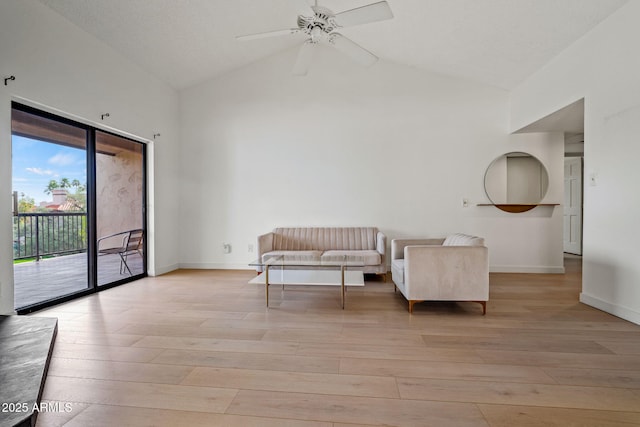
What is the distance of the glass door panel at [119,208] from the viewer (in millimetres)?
3818

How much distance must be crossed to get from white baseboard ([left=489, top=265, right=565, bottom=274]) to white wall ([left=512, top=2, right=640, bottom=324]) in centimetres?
153

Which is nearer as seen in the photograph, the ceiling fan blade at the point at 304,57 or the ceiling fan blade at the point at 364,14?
the ceiling fan blade at the point at 364,14

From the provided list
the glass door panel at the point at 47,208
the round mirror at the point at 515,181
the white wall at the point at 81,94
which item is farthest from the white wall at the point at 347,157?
the glass door panel at the point at 47,208

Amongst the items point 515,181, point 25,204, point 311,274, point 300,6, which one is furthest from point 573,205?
point 25,204

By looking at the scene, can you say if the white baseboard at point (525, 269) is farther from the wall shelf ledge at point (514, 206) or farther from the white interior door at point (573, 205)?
the white interior door at point (573, 205)

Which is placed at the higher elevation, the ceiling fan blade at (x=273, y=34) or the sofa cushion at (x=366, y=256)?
the ceiling fan blade at (x=273, y=34)

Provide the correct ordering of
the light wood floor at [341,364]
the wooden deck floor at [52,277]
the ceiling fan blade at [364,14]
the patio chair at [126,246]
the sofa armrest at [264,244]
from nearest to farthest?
the light wood floor at [341,364]
the ceiling fan blade at [364,14]
the wooden deck floor at [52,277]
the patio chair at [126,246]
the sofa armrest at [264,244]

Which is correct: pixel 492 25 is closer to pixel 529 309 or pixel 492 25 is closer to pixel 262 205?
pixel 529 309

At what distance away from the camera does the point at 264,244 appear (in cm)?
437

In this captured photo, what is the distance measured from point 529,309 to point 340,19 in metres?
3.23

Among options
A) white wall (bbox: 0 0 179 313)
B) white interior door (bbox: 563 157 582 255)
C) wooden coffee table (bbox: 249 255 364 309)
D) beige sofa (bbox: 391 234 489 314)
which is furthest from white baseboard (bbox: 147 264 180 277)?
white interior door (bbox: 563 157 582 255)

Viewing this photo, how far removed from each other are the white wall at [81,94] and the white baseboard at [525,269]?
5.30m

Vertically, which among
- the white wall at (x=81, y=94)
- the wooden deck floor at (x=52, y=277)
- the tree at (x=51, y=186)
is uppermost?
the white wall at (x=81, y=94)

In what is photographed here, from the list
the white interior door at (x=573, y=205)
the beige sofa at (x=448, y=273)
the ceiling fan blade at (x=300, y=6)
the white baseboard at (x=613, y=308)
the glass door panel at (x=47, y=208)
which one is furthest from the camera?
the white interior door at (x=573, y=205)
